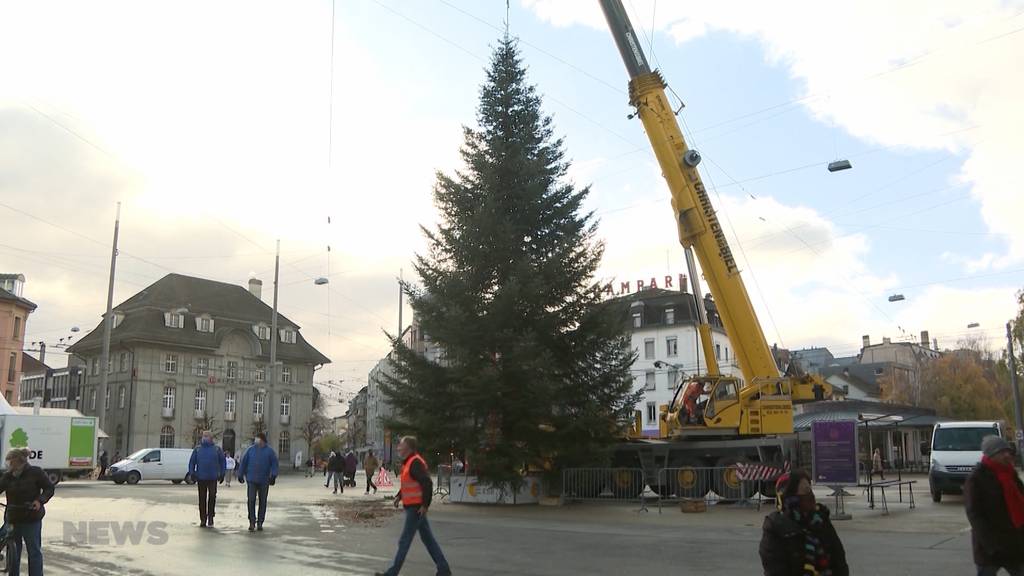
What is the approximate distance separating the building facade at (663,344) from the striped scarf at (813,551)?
222ft

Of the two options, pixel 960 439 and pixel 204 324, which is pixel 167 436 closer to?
pixel 204 324

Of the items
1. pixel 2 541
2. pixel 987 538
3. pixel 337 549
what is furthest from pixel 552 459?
pixel 987 538

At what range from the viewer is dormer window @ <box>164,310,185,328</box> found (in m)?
72.9

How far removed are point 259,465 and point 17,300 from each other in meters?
60.1

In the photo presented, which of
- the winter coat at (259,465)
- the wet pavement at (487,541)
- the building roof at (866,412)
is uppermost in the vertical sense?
the building roof at (866,412)

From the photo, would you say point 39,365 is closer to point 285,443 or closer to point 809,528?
point 285,443

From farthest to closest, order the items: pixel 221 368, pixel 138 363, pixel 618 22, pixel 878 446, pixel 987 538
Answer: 1. pixel 221 368
2. pixel 138 363
3. pixel 878 446
4. pixel 618 22
5. pixel 987 538

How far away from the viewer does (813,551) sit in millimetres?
5461

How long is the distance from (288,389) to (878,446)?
170ft

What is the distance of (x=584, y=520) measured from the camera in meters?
17.8

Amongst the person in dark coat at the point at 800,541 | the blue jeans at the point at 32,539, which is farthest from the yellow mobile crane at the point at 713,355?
the person in dark coat at the point at 800,541

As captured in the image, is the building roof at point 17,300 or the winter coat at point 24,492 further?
the building roof at point 17,300

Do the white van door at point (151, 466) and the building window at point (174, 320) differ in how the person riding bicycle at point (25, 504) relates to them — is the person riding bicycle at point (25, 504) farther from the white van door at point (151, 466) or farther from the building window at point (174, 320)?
the building window at point (174, 320)

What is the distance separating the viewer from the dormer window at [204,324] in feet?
246
